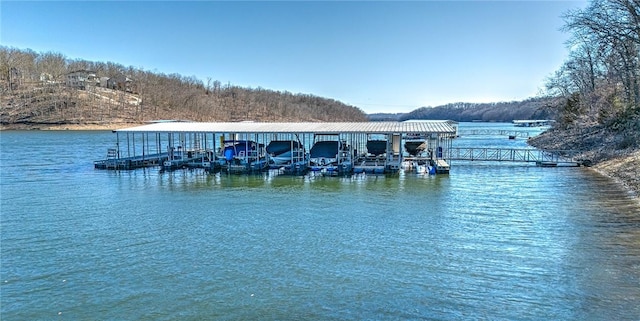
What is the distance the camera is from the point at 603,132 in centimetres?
3794

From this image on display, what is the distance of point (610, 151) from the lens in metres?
31.7

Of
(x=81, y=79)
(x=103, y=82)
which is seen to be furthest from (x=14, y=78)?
(x=103, y=82)

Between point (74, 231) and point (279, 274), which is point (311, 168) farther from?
point (279, 274)

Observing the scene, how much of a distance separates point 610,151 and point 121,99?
336ft

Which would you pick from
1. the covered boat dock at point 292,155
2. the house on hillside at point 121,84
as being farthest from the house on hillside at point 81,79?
the covered boat dock at point 292,155

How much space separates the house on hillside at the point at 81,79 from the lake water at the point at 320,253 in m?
98.6

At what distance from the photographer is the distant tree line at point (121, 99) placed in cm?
9331

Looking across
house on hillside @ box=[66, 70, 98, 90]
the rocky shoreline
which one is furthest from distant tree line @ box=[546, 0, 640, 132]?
house on hillside @ box=[66, 70, 98, 90]

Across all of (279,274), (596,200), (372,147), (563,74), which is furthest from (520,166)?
(563,74)

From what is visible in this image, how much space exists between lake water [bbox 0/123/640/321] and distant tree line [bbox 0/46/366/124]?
80532 millimetres

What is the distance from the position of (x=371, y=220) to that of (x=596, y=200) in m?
10.2

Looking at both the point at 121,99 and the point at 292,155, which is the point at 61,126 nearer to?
the point at 121,99

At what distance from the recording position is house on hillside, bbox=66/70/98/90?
10956cm

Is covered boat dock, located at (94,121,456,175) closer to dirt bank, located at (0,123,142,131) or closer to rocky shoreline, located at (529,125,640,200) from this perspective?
rocky shoreline, located at (529,125,640,200)
